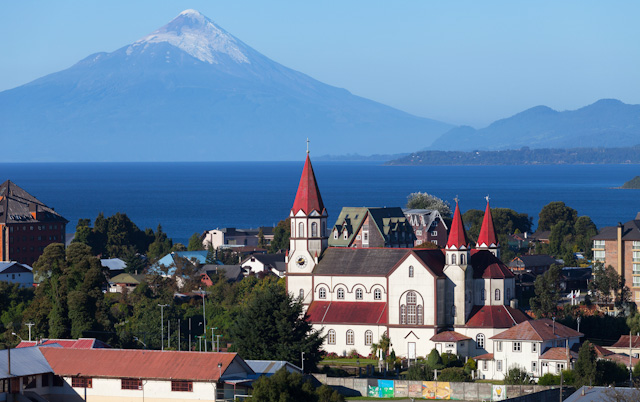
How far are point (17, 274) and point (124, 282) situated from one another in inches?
381

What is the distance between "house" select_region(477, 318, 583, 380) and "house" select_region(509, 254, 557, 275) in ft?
127

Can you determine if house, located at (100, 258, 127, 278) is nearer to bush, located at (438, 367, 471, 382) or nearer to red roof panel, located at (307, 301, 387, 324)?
red roof panel, located at (307, 301, 387, 324)

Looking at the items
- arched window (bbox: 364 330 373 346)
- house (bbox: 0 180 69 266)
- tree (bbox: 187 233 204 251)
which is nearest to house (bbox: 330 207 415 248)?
arched window (bbox: 364 330 373 346)

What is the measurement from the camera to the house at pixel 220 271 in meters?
98.9

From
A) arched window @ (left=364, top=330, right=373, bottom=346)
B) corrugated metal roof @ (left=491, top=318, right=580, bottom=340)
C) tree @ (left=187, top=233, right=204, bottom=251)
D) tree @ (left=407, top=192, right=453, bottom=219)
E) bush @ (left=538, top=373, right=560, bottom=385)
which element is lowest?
bush @ (left=538, top=373, right=560, bottom=385)

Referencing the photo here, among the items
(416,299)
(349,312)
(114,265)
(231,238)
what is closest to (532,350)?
(416,299)

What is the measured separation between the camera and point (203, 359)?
5006 cm

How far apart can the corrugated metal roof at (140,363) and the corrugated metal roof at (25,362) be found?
327 mm

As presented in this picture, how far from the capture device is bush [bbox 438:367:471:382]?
58719 millimetres

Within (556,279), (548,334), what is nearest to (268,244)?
(556,279)

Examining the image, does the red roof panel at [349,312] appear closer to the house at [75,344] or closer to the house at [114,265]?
the house at [75,344]

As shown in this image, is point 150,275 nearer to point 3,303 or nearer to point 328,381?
point 3,303

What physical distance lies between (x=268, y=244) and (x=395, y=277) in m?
64.6

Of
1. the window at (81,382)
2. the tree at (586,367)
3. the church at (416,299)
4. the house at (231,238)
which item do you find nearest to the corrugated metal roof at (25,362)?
the window at (81,382)
